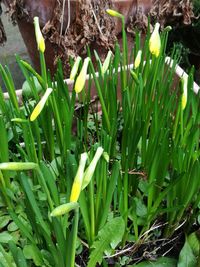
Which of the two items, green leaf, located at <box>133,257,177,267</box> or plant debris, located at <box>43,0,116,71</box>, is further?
plant debris, located at <box>43,0,116,71</box>

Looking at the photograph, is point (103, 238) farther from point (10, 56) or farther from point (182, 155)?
point (10, 56)

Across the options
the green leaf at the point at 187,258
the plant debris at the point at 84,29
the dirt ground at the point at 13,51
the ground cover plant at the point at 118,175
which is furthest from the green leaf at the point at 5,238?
the dirt ground at the point at 13,51

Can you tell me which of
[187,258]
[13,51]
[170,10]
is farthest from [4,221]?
[13,51]

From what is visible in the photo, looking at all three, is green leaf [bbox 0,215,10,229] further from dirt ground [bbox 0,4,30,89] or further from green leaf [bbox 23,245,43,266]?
dirt ground [bbox 0,4,30,89]

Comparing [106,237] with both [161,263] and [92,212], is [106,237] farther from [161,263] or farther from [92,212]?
[161,263]

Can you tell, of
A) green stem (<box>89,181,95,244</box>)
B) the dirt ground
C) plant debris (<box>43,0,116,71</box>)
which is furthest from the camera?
the dirt ground

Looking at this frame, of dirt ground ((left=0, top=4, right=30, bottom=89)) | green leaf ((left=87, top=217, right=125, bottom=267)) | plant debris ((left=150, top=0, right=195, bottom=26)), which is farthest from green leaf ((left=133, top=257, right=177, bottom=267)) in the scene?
dirt ground ((left=0, top=4, right=30, bottom=89))

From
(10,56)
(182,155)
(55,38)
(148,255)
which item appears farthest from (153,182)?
(10,56)
